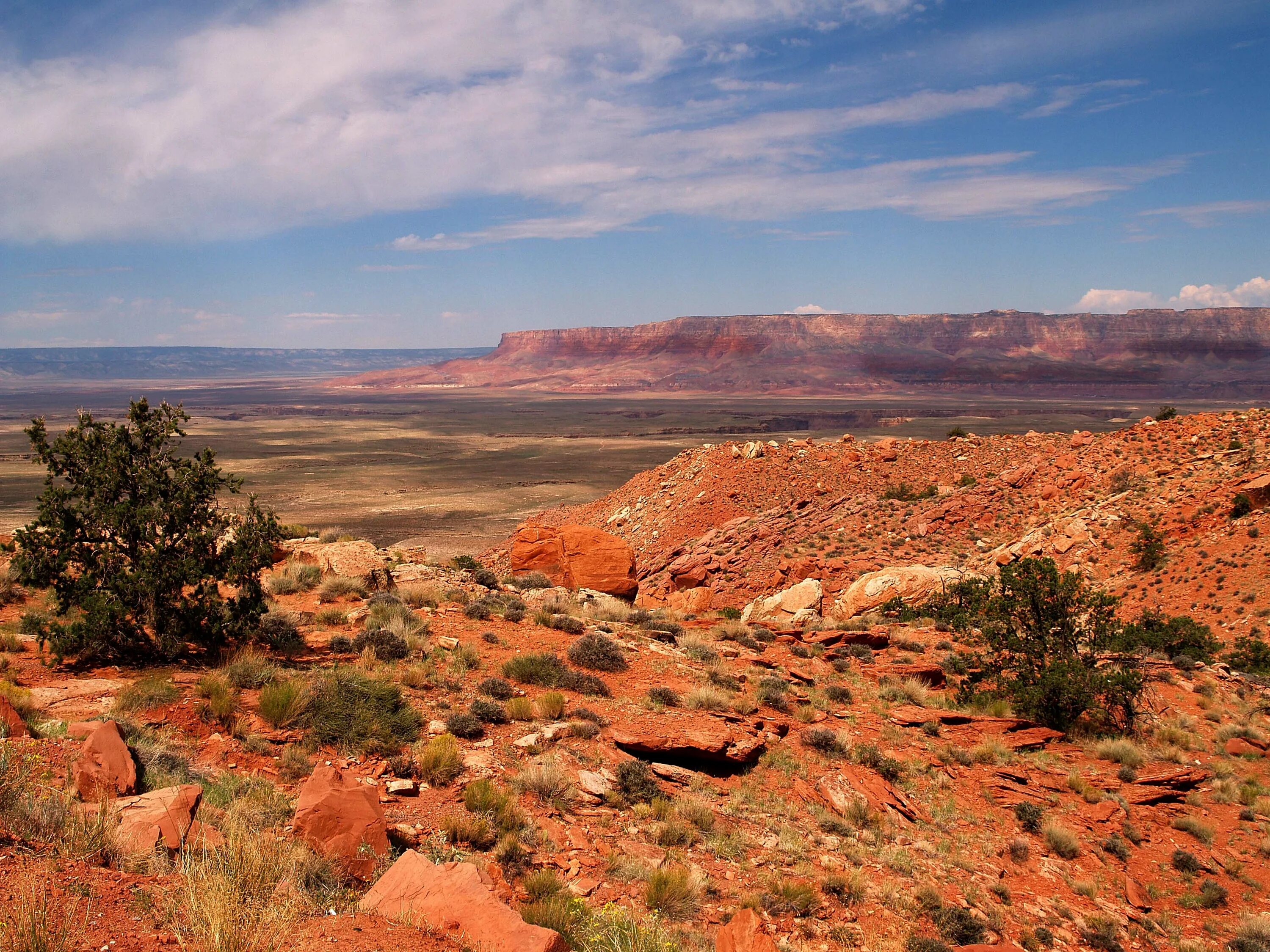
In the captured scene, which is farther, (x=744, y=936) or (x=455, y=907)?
(x=744, y=936)

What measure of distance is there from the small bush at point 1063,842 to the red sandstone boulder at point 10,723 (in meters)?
10.5

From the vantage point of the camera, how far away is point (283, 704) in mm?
7688

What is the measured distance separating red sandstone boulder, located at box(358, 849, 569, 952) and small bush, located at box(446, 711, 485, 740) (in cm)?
329

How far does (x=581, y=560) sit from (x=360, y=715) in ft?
38.6

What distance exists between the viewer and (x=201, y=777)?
6.16 meters

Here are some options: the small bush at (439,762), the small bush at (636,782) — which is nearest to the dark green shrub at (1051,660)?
the small bush at (636,782)

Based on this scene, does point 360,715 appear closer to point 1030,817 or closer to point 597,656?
point 597,656

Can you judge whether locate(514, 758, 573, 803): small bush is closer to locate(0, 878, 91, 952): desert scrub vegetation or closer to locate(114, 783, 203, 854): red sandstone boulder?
locate(114, 783, 203, 854): red sandstone boulder

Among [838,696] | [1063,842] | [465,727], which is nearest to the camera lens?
[465,727]

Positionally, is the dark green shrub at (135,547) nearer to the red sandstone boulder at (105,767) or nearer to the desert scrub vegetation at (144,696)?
the desert scrub vegetation at (144,696)

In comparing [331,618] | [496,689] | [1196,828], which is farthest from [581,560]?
[1196,828]

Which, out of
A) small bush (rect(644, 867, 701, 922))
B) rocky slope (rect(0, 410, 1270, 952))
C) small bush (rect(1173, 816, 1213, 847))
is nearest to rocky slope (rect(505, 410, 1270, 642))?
rocky slope (rect(0, 410, 1270, 952))

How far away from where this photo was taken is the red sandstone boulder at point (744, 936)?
16.5 ft

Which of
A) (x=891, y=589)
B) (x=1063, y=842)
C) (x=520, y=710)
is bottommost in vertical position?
(x=1063, y=842)
